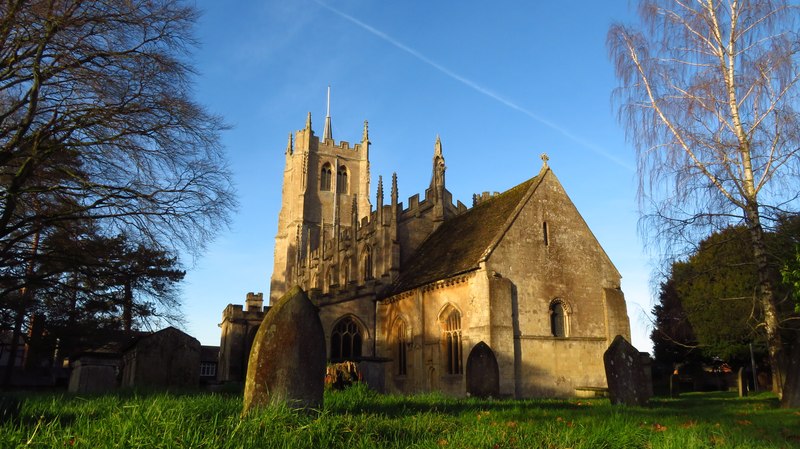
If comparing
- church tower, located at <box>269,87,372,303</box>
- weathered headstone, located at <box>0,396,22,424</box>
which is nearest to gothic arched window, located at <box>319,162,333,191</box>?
church tower, located at <box>269,87,372,303</box>

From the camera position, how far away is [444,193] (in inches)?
1283

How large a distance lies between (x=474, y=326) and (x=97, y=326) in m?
16.2

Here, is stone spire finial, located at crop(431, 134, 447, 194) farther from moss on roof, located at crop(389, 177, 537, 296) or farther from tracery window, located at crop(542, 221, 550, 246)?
tracery window, located at crop(542, 221, 550, 246)

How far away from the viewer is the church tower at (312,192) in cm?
6231

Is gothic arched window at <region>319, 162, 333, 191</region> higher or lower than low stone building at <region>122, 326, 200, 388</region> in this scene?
higher

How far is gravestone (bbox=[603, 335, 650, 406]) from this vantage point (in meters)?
14.1

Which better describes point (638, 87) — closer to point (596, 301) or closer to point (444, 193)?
point (596, 301)

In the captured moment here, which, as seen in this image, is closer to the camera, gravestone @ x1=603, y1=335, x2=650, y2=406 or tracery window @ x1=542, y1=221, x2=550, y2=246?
gravestone @ x1=603, y1=335, x2=650, y2=406

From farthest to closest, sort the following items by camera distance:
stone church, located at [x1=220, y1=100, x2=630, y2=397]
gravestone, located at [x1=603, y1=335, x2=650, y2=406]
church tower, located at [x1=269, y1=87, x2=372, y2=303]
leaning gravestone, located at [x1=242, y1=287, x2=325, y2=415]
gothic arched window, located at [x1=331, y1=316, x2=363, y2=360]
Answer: church tower, located at [x1=269, y1=87, x2=372, y2=303], gothic arched window, located at [x1=331, y1=316, x2=363, y2=360], stone church, located at [x1=220, y1=100, x2=630, y2=397], gravestone, located at [x1=603, y1=335, x2=650, y2=406], leaning gravestone, located at [x1=242, y1=287, x2=325, y2=415]

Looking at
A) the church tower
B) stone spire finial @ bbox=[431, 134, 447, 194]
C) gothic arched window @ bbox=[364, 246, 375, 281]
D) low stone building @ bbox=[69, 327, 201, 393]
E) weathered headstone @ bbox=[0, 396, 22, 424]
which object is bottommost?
weathered headstone @ bbox=[0, 396, 22, 424]

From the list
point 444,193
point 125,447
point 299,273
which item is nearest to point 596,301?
point 444,193

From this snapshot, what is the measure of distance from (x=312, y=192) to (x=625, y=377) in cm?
5378

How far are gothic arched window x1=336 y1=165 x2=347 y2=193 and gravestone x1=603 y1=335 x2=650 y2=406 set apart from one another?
54.0 m

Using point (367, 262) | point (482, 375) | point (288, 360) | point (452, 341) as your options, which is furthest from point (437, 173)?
point (288, 360)
